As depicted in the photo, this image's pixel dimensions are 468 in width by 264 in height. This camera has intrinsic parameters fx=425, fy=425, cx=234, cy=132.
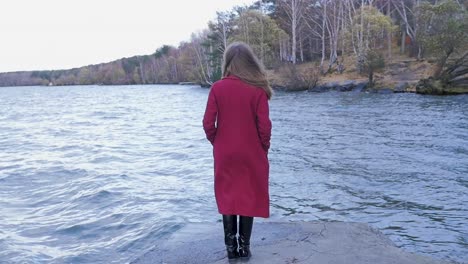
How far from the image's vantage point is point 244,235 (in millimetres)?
4371

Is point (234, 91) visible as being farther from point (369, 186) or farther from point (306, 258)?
point (369, 186)

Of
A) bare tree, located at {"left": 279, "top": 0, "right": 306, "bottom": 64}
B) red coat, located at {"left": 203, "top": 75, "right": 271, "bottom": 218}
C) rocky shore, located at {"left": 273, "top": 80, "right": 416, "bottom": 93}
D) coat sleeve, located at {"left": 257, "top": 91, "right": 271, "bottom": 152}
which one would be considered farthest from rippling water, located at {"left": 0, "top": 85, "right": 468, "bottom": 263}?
bare tree, located at {"left": 279, "top": 0, "right": 306, "bottom": 64}

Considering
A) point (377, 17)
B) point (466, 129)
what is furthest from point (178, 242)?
point (377, 17)

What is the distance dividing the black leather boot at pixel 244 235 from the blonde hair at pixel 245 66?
1311 millimetres

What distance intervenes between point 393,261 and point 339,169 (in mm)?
5781

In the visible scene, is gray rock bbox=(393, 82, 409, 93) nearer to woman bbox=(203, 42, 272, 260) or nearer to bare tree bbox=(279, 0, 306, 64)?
bare tree bbox=(279, 0, 306, 64)

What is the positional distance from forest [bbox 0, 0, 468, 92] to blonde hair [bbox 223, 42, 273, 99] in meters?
28.9

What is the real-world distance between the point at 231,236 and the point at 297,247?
31.6 inches

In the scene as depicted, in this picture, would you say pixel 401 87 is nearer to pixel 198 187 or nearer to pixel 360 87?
pixel 360 87

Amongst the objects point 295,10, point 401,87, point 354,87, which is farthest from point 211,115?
point 295,10

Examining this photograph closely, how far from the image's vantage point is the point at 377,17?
139 feet

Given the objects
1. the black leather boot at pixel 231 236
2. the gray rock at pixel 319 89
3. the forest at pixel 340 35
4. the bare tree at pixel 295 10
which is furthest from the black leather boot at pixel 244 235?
the bare tree at pixel 295 10

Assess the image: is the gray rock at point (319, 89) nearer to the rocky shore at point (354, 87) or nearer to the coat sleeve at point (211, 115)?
the rocky shore at point (354, 87)

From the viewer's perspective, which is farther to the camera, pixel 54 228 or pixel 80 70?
pixel 80 70
